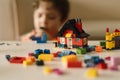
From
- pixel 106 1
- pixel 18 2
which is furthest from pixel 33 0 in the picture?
pixel 106 1

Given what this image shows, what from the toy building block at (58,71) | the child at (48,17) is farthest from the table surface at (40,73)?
the child at (48,17)

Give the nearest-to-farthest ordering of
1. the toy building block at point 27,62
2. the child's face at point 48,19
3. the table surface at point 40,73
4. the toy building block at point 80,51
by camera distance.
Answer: the table surface at point 40,73, the toy building block at point 27,62, the toy building block at point 80,51, the child's face at point 48,19

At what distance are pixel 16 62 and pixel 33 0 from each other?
1.10m

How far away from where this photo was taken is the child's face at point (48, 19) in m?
1.66

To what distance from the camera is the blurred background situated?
1705 mm

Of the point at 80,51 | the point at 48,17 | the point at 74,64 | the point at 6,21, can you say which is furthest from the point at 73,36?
the point at 6,21

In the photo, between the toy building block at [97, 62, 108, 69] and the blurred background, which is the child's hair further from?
the toy building block at [97, 62, 108, 69]

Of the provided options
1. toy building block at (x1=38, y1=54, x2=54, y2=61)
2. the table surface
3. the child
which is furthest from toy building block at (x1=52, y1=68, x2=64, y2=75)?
the child

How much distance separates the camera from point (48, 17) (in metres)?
1.67

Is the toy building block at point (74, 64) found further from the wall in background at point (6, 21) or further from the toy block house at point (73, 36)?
the wall in background at point (6, 21)

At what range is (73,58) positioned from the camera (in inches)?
25.3

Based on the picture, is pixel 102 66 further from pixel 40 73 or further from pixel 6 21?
pixel 6 21

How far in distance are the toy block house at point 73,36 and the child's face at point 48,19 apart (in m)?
0.83

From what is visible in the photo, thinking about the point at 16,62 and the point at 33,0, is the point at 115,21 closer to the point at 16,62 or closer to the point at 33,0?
the point at 33,0
